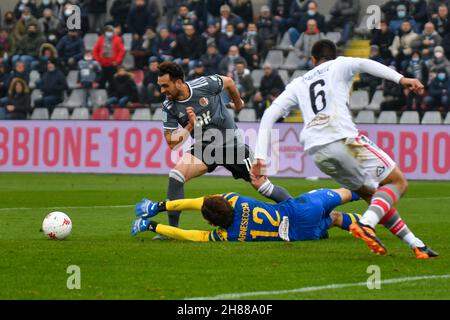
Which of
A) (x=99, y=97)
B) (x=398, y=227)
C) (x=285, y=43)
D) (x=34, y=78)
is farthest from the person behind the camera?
(x=34, y=78)

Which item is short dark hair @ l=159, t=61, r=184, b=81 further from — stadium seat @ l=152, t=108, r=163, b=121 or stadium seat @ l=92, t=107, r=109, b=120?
stadium seat @ l=92, t=107, r=109, b=120

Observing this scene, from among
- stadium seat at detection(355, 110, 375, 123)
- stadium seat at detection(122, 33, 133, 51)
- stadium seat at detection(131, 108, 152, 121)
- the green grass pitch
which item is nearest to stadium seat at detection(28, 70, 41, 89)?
stadium seat at detection(122, 33, 133, 51)

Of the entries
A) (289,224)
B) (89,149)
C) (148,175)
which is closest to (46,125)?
(89,149)

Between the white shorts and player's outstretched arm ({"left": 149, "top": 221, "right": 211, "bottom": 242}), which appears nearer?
the white shorts

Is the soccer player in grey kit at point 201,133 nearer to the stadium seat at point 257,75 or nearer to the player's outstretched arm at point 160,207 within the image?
the player's outstretched arm at point 160,207

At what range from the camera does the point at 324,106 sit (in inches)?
401

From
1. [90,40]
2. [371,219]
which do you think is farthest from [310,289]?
[90,40]

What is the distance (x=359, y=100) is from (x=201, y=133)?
1307 cm

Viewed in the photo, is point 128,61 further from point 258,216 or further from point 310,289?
point 310,289

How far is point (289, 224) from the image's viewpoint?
11680 millimetres

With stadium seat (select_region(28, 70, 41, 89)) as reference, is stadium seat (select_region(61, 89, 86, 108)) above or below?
below

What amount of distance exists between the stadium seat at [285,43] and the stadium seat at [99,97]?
4714mm

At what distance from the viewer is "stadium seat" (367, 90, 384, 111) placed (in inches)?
985

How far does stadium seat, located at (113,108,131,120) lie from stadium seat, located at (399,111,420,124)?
6.57 meters
